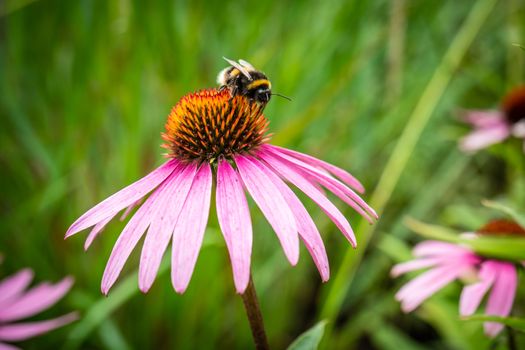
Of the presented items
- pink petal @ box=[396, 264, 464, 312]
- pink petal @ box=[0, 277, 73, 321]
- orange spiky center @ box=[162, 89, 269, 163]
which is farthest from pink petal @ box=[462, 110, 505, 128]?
pink petal @ box=[0, 277, 73, 321]

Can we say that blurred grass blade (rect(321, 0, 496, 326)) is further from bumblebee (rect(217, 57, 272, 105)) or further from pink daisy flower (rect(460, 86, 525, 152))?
bumblebee (rect(217, 57, 272, 105))

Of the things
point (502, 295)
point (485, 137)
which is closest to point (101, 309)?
point (502, 295)

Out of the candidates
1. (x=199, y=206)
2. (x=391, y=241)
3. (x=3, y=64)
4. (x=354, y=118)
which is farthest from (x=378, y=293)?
(x=3, y=64)

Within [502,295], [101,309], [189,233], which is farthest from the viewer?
[101,309]

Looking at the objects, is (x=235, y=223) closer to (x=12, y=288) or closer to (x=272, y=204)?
(x=272, y=204)

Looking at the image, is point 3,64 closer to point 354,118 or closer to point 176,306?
point 176,306

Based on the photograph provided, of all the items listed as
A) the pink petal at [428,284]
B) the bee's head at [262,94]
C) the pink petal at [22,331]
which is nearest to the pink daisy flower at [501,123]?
the pink petal at [428,284]
